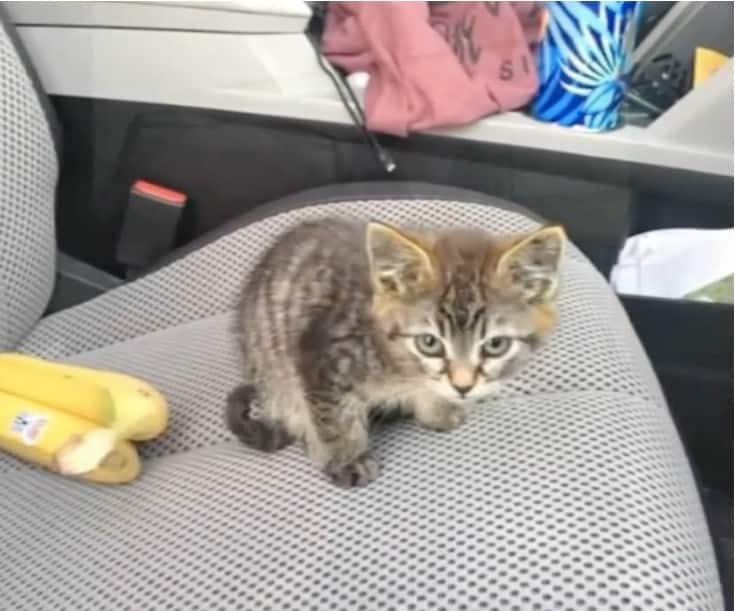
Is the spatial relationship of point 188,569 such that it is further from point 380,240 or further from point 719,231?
point 719,231

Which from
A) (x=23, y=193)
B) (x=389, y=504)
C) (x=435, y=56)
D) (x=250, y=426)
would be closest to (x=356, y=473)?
(x=389, y=504)

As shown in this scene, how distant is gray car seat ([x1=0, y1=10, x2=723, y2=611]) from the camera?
3.09 ft

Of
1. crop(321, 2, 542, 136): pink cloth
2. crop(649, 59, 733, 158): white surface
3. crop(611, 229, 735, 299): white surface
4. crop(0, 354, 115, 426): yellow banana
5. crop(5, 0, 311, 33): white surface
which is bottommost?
crop(611, 229, 735, 299): white surface

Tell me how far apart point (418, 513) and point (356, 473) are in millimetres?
80

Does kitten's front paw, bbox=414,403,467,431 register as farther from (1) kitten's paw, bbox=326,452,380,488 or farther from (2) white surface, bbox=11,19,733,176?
(2) white surface, bbox=11,19,733,176

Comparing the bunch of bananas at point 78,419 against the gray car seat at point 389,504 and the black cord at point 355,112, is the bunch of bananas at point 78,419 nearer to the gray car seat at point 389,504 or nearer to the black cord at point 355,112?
the gray car seat at point 389,504

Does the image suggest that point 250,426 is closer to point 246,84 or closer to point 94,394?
point 94,394

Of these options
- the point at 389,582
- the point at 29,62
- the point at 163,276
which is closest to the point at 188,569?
the point at 389,582

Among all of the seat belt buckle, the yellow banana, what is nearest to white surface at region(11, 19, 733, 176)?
the seat belt buckle

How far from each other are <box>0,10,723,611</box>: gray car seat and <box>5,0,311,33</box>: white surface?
0.43 ft

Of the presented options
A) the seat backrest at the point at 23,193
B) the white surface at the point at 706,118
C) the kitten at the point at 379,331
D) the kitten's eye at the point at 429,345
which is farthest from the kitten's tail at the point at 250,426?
the white surface at the point at 706,118

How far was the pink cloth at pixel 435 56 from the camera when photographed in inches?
60.2

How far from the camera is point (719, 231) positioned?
1588mm

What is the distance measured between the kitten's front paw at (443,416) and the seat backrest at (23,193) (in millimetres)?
557
